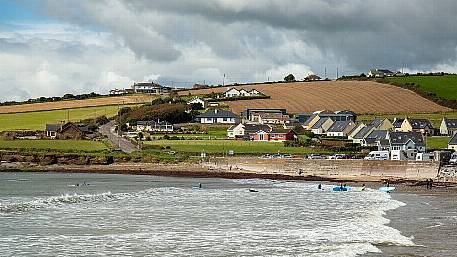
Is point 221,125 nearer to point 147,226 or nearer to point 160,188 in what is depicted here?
point 160,188

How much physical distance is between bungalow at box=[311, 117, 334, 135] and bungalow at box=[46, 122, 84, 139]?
34.6 meters

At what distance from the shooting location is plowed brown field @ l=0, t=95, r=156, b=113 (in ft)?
379

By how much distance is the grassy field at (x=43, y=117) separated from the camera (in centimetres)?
9838

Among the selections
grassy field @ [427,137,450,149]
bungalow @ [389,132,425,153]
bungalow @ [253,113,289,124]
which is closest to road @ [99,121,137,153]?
bungalow @ [253,113,289,124]

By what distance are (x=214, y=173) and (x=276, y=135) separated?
24696mm

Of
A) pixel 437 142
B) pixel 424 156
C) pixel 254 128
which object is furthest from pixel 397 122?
pixel 424 156

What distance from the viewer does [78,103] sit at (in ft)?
401

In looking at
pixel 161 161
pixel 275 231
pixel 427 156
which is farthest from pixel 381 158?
pixel 275 231

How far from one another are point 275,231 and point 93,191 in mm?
22670

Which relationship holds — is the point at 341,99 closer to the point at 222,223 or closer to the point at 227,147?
the point at 227,147

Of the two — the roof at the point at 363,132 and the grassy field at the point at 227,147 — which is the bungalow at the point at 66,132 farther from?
the roof at the point at 363,132

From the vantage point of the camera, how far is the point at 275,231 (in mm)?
26219

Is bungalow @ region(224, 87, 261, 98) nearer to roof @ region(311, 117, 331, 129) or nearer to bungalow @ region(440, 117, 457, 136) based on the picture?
roof @ region(311, 117, 331, 129)

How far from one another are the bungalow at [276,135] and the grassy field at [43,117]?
1220 inches
